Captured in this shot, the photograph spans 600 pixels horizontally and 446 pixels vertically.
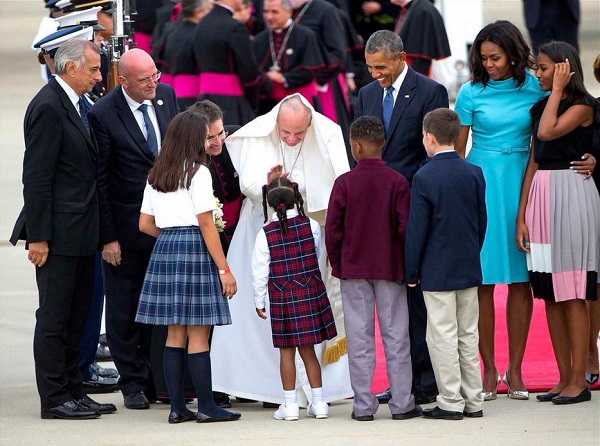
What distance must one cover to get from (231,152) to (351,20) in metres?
6.87

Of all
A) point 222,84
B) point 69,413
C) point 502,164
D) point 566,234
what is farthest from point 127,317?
point 222,84

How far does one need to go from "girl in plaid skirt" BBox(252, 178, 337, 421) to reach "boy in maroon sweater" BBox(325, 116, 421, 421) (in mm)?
127

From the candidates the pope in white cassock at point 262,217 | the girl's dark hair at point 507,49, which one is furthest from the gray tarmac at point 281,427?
the girl's dark hair at point 507,49

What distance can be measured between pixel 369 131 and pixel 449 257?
696 mm

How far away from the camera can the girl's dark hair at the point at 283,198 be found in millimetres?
6391

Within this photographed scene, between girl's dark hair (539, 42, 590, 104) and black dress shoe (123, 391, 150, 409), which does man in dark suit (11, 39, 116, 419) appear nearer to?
black dress shoe (123, 391, 150, 409)

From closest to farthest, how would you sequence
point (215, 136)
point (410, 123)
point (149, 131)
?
point (215, 136), point (410, 123), point (149, 131)

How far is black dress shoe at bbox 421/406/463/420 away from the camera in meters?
6.31

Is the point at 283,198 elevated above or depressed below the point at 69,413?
above

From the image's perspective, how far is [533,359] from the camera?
7605mm

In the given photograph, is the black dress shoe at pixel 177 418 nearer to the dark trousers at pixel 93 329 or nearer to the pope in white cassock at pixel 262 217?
the pope in white cassock at pixel 262 217

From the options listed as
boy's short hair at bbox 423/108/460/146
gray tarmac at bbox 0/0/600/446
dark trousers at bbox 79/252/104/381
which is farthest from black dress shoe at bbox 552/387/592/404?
dark trousers at bbox 79/252/104/381

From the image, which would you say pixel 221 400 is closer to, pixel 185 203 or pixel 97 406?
pixel 97 406

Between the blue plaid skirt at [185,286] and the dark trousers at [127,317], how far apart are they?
568 millimetres
